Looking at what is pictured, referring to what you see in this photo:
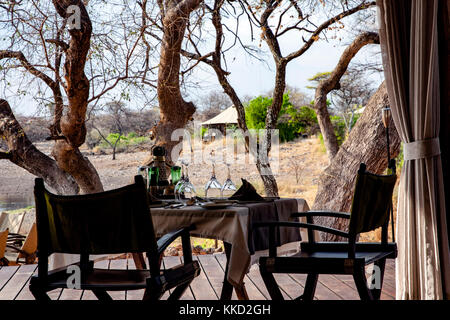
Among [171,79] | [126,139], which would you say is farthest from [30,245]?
[126,139]

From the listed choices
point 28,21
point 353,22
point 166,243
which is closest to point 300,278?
point 166,243

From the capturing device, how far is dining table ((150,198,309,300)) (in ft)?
7.99

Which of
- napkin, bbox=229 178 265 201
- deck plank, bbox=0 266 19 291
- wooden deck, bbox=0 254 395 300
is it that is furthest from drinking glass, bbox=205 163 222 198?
deck plank, bbox=0 266 19 291

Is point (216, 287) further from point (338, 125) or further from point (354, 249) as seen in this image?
point (338, 125)

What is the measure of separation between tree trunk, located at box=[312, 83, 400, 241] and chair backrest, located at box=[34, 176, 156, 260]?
358 cm

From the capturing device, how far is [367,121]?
5.47 metres

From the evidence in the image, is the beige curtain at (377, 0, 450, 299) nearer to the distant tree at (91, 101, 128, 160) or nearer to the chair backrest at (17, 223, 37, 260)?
the chair backrest at (17, 223, 37, 260)

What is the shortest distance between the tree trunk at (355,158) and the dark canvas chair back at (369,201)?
2.77 m

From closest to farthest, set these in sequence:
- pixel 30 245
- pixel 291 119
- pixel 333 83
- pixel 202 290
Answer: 1. pixel 202 290
2. pixel 30 245
3. pixel 333 83
4. pixel 291 119

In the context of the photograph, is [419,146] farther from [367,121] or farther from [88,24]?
[88,24]

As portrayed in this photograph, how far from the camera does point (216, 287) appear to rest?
3.49m

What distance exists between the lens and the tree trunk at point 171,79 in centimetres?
567

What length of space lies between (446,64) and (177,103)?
12.1ft

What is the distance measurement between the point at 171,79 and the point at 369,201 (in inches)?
155
